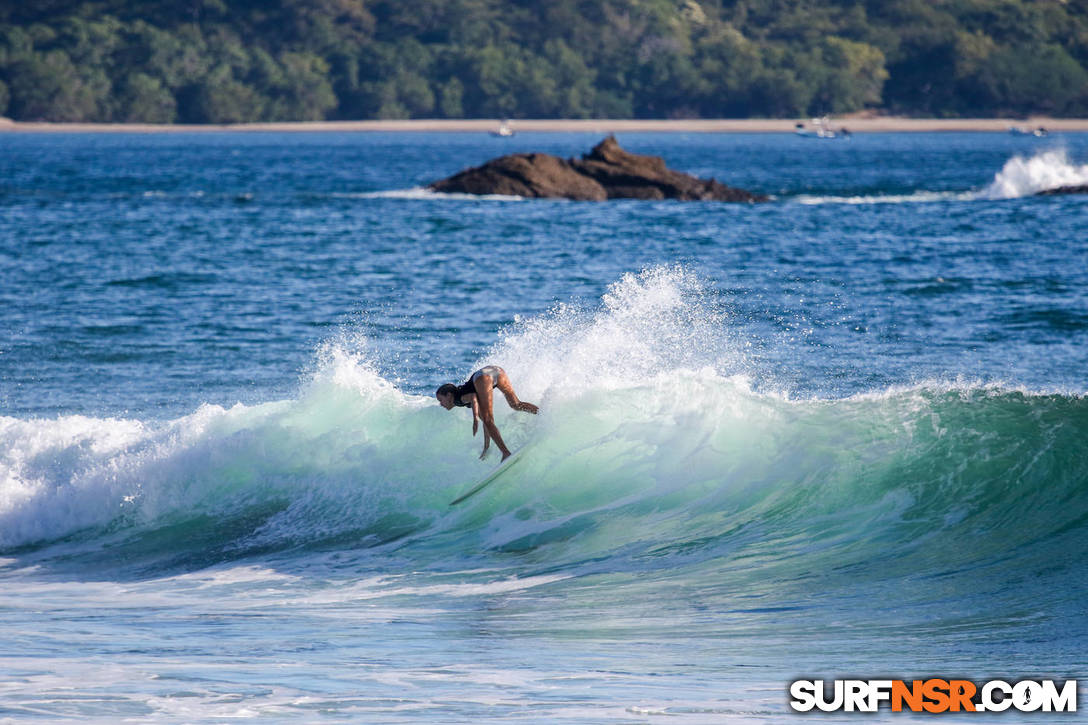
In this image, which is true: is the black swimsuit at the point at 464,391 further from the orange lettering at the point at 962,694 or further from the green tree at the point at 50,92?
the green tree at the point at 50,92

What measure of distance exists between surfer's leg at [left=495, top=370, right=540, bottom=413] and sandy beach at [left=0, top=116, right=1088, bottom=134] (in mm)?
175534

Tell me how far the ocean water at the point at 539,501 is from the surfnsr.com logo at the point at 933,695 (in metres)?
0.21

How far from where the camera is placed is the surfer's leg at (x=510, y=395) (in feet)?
45.6

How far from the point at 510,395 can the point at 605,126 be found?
7305 inches

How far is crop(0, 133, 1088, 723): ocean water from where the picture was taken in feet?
31.4

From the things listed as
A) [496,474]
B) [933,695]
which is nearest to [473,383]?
[496,474]

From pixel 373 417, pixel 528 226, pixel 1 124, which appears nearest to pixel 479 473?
pixel 373 417

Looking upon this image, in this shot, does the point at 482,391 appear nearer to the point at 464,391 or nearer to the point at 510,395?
the point at 464,391

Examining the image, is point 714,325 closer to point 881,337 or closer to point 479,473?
Answer: point 881,337

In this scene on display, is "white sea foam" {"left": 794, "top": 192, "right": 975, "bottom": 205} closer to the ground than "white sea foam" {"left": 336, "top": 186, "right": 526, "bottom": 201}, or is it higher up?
closer to the ground

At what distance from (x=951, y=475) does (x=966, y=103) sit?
196 meters

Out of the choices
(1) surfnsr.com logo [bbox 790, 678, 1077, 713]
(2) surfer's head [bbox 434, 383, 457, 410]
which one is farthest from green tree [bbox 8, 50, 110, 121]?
(1) surfnsr.com logo [bbox 790, 678, 1077, 713]

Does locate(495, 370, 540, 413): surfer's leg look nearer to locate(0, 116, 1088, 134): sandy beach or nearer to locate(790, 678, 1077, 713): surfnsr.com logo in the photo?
locate(790, 678, 1077, 713): surfnsr.com logo

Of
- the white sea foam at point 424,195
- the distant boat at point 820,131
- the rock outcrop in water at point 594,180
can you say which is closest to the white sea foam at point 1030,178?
the rock outcrop in water at point 594,180
